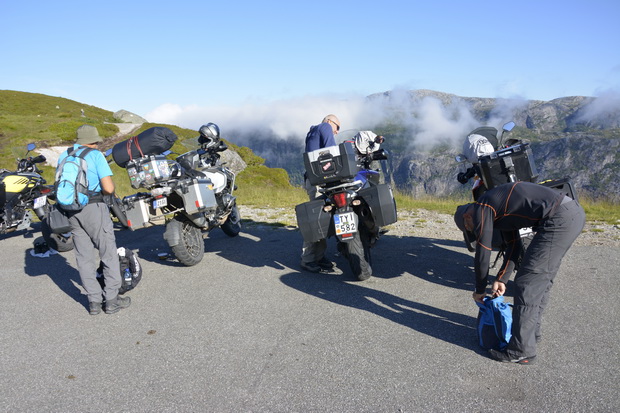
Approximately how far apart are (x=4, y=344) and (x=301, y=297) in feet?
9.79

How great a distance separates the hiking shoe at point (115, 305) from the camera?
5129 mm

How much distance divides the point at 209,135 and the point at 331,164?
3493mm

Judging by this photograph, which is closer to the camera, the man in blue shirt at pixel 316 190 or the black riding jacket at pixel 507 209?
the black riding jacket at pixel 507 209

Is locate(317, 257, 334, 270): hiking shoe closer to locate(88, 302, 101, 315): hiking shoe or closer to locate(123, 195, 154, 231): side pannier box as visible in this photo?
locate(123, 195, 154, 231): side pannier box

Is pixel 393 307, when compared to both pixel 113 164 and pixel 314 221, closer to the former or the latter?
pixel 314 221

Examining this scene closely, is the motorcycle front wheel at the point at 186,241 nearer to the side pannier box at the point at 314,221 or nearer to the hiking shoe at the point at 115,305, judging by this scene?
the hiking shoe at the point at 115,305

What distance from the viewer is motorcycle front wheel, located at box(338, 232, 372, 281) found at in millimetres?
5535

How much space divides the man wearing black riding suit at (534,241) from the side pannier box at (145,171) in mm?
4305

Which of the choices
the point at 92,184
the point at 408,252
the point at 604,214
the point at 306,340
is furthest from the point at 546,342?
the point at 604,214

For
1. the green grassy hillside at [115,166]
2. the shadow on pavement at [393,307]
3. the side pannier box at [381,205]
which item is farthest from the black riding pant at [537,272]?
the green grassy hillside at [115,166]

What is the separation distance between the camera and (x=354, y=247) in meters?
5.54

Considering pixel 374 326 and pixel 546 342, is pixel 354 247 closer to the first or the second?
pixel 374 326

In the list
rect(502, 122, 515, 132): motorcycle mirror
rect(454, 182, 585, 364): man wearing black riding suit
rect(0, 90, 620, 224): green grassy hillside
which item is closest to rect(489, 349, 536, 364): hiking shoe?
rect(454, 182, 585, 364): man wearing black riding suit

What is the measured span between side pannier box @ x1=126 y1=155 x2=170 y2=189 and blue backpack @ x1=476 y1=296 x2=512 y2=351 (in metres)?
4.53
